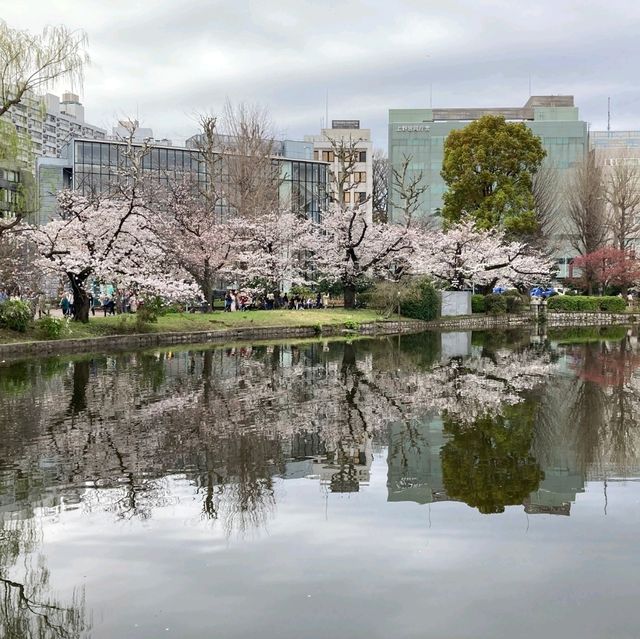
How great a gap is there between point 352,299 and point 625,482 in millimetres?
33021

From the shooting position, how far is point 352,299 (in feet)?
136

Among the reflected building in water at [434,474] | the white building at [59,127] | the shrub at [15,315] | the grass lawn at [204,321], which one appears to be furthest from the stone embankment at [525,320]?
the white building at [59,127]

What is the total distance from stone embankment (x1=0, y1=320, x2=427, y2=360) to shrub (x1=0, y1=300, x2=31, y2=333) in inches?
47.5

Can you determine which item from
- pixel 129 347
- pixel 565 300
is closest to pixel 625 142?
pixel 565 300

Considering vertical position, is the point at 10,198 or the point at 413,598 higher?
the point at 10,198

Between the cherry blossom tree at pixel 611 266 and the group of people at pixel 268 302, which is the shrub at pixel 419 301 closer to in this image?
the group of people at pixel 268 302

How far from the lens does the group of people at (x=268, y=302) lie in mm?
40688

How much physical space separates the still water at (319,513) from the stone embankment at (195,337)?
8875mm

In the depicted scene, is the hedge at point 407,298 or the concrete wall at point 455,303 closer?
the hedge at point 407,298

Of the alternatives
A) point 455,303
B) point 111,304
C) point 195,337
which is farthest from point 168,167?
point 195,337

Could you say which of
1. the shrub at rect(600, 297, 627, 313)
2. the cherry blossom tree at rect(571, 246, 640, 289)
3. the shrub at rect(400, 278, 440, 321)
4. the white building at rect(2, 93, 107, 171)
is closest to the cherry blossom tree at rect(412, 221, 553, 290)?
the shrub at rect(400, 278, 440, 321)

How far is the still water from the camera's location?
208 inches

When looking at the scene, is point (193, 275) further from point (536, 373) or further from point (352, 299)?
point (536, 373)

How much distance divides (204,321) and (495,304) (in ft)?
66.9
